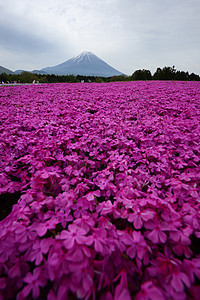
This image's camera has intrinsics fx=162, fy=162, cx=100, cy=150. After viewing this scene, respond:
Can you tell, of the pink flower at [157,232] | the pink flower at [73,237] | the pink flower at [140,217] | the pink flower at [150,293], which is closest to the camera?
the pink flower at [150,293]

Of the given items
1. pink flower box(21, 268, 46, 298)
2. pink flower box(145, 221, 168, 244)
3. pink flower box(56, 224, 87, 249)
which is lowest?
pink flower box(21, 268, 46, 298)

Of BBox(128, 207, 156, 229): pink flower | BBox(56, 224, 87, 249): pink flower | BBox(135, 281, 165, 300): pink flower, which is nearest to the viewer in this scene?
BBox(135, 281, 165, 300): pink flower

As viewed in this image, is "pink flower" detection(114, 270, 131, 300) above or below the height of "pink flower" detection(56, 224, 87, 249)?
below

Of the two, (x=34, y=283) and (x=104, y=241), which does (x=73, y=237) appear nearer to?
(x=104, y=241)

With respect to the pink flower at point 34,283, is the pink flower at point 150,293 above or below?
above

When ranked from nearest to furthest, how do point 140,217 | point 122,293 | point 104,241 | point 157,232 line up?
point 122,293 < point 104,241 < point 157,232 < point 140,217

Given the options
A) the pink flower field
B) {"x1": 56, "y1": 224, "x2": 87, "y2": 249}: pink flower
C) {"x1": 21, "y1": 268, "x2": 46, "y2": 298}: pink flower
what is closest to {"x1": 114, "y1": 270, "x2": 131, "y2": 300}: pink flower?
the pink flower field

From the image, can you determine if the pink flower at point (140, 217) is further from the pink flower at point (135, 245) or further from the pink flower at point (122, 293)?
the pink flower at point (122, 293)

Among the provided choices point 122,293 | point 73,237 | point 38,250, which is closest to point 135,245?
point 122,293

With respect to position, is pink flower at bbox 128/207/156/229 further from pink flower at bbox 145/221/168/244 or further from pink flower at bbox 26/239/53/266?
pink flower at bbox 26/239/53/266

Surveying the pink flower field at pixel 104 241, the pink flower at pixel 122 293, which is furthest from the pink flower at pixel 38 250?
the pink flower at pixel 122 293

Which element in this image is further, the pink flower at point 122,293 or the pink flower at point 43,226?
the pink flower at point 43,226

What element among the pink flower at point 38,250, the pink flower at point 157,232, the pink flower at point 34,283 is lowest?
the pink flower at point 34,283

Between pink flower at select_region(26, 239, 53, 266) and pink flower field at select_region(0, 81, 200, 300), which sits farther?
pink flower at select_region(26, 239, 53, 266)
